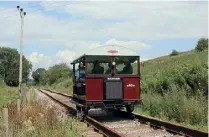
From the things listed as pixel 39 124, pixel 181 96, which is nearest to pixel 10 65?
pixel 181 96

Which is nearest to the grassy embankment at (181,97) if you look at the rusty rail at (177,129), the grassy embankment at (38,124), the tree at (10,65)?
the rusty rail at (177,129)

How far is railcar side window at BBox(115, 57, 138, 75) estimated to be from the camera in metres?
15.6

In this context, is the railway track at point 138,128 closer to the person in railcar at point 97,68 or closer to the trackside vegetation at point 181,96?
the trackside vegetation at point 181,96

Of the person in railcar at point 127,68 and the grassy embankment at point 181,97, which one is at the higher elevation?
the person in railcar at point 127,68

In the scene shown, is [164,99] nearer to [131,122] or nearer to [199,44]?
[131,122]

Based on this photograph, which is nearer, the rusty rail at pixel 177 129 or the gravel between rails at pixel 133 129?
the rusty rail at pixel 177 129

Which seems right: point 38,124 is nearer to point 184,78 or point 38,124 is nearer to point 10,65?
point 184,78

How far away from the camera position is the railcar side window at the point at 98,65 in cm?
1540

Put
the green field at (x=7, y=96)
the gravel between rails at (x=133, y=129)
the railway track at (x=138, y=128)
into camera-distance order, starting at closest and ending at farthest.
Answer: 1. the railway track at (x=138, y=128)
2. the gravel between rails at (x=133, y=129)
3. the green field at (x=7, y=96)

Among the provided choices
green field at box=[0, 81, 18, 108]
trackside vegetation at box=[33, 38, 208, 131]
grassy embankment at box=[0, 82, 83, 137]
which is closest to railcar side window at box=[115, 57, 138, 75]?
trackside vegetation at box=[33, 38, 208, 131]

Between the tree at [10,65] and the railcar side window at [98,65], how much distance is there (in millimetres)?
121202

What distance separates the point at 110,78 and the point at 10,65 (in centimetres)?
13375

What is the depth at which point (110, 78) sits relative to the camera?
15094 millimetres

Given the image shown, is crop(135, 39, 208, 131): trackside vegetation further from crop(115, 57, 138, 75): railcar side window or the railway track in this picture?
crop(115, 57, 138, 75): railcar side window
